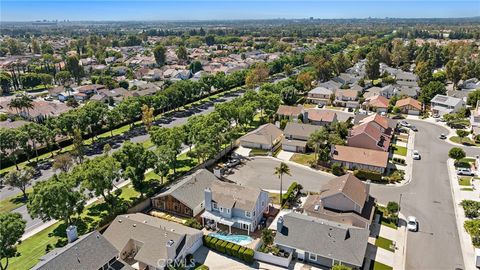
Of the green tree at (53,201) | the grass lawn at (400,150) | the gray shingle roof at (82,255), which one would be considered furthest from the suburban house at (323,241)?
the grass lawn at (400,150)

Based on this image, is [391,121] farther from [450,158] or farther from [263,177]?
[263,177]

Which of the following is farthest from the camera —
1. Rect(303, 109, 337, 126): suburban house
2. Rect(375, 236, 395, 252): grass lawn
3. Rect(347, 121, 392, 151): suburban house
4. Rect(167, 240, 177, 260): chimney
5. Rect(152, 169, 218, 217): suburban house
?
Rect(303, 109, 337, 126): suburban house

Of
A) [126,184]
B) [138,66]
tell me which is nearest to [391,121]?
[126,184]

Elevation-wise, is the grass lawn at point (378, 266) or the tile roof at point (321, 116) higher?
the tile roof at point (321, 116)

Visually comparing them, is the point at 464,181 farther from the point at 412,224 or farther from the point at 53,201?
the point at 53,201

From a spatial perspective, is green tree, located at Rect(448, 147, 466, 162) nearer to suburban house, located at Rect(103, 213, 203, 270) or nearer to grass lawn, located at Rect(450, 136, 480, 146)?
grass lawn, located at Rect(450, 136, 480, 146)

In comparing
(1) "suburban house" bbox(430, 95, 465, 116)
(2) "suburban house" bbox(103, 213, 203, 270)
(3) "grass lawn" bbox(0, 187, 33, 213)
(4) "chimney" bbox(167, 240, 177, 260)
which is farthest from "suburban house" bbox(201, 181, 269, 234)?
(1) "suburban house" bbox(430, 95, 465, 116)

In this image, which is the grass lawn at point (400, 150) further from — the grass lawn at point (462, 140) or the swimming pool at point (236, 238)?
the swimming pool at point (236, 238)
